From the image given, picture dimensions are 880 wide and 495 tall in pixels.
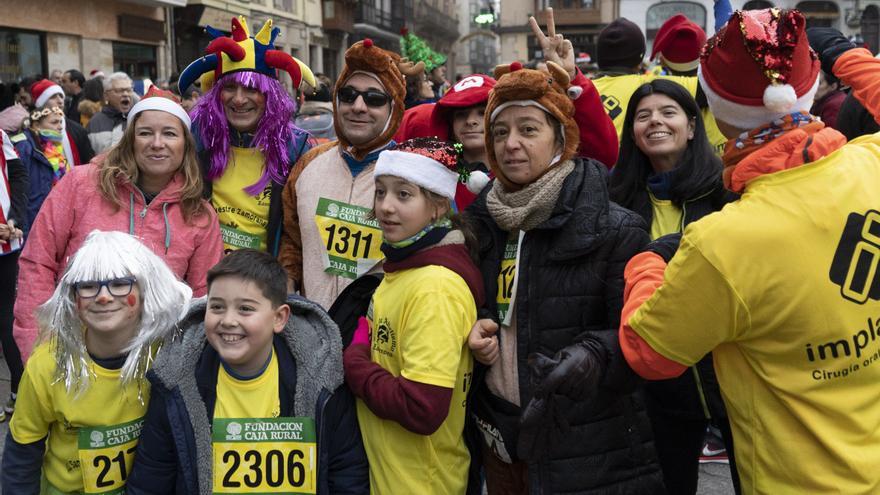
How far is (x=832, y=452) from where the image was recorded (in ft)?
5.59

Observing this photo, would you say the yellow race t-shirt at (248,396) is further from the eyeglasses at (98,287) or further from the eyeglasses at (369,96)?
the eyeglasses at (369,96)

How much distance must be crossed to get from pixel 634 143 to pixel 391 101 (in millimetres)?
1017

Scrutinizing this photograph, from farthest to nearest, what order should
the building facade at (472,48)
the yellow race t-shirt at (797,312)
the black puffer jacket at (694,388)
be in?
the building facade at (472,48), the black puffer jacket at (694,388), the yellow race t-shirt at (797,312)

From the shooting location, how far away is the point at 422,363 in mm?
2207

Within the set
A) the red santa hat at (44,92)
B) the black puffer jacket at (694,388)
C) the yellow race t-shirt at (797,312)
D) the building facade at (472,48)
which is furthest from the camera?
the building facade at (472,48)

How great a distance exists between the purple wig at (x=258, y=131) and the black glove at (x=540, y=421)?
1724 millimetres

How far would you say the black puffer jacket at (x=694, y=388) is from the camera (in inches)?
102

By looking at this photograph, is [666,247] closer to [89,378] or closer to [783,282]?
[783,282]

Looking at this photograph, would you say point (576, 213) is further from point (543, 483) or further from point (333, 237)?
point (333, 237)

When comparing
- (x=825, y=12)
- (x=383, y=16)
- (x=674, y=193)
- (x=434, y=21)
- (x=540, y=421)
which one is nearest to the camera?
(x=540, y=421)

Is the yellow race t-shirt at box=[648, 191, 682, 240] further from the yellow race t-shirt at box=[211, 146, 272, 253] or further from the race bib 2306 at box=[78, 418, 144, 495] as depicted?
the race bib 2306 at box=[78, 418, 144, 495]

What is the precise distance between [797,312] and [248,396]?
1.62 metres

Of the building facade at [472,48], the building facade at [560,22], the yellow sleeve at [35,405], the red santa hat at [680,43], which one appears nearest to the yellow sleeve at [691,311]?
the yellow sleeve at [35,405]

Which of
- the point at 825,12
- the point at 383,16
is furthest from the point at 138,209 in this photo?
the point at 825,12
